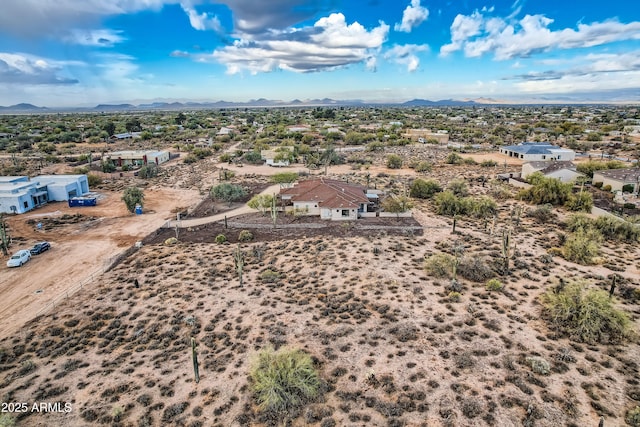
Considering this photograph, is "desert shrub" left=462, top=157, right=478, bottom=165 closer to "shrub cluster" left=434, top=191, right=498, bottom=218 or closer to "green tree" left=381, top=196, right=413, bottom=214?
"shrub cluster" left=434, top=191, right=498, bottom=218

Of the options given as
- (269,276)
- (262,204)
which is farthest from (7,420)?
(262,204)

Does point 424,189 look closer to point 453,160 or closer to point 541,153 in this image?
point 453,160

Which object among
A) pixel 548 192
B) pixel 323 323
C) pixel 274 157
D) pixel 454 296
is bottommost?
pixel 323 323

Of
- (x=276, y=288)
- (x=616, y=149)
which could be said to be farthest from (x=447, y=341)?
(x=616, y=149)

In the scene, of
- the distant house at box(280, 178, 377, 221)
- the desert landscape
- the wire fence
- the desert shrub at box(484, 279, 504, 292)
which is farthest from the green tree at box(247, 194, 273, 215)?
the desert shrub at box(484, 279, 504, 292)

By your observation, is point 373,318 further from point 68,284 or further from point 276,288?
point 68,284

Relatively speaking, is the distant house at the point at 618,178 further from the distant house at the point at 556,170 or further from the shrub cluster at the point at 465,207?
the shrub cluster at the point at 465,207

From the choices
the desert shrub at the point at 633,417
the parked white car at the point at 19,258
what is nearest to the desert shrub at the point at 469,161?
the desert shrub at the point at 633,417
